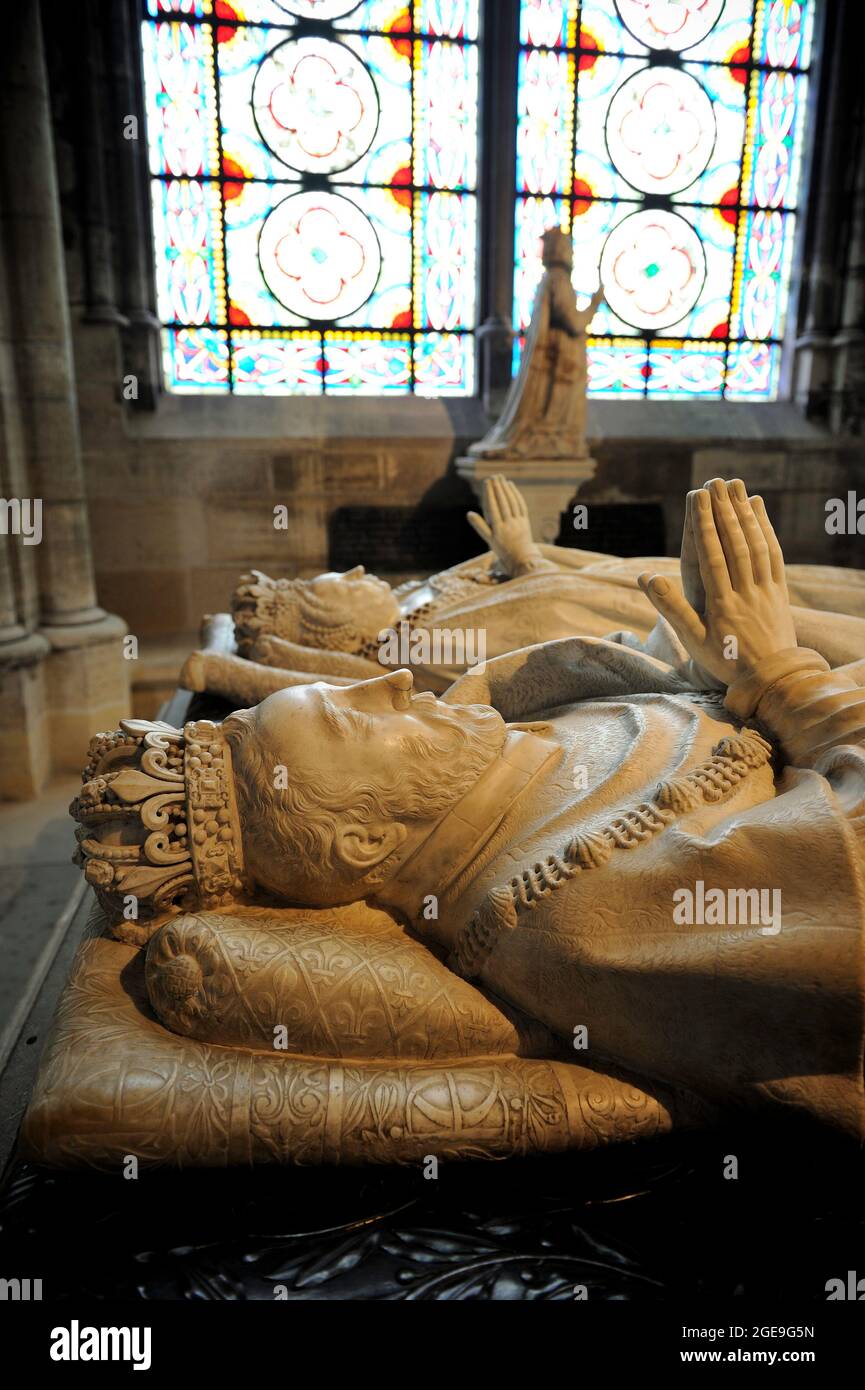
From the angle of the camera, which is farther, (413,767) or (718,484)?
(718,484)

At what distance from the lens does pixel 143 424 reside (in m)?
6.35

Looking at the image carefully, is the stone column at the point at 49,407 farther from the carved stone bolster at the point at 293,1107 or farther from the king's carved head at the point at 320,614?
the carved stone bolster at the point at 293,1107

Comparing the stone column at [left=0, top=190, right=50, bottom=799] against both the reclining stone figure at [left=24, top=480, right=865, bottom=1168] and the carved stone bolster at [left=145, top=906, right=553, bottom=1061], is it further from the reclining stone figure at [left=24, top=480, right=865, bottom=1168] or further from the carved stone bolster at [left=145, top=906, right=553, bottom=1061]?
the carved stone bolster at [left=145, top=906, right=553, bottom=1061]

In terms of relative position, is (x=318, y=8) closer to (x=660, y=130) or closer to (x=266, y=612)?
(x=660, y=130)

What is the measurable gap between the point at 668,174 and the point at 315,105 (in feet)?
Answer: 8.86

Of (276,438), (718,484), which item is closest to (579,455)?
(276,438)

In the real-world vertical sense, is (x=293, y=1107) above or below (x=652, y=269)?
below

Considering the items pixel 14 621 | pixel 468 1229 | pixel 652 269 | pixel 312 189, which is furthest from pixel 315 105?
pixel 468 1229

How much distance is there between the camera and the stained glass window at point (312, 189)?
637cm

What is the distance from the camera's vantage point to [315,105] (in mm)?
6543

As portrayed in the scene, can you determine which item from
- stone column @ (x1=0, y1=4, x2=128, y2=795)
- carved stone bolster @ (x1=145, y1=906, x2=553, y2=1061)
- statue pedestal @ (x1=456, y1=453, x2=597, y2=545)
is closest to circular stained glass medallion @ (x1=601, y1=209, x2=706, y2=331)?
statue pedestal @ (x1=456, y1=453, x2=597, y2=545)

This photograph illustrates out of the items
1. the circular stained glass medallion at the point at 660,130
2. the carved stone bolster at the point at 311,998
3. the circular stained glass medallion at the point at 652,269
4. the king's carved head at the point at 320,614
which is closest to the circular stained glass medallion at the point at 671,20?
the circular stained glass medallion at the point at 660,130
